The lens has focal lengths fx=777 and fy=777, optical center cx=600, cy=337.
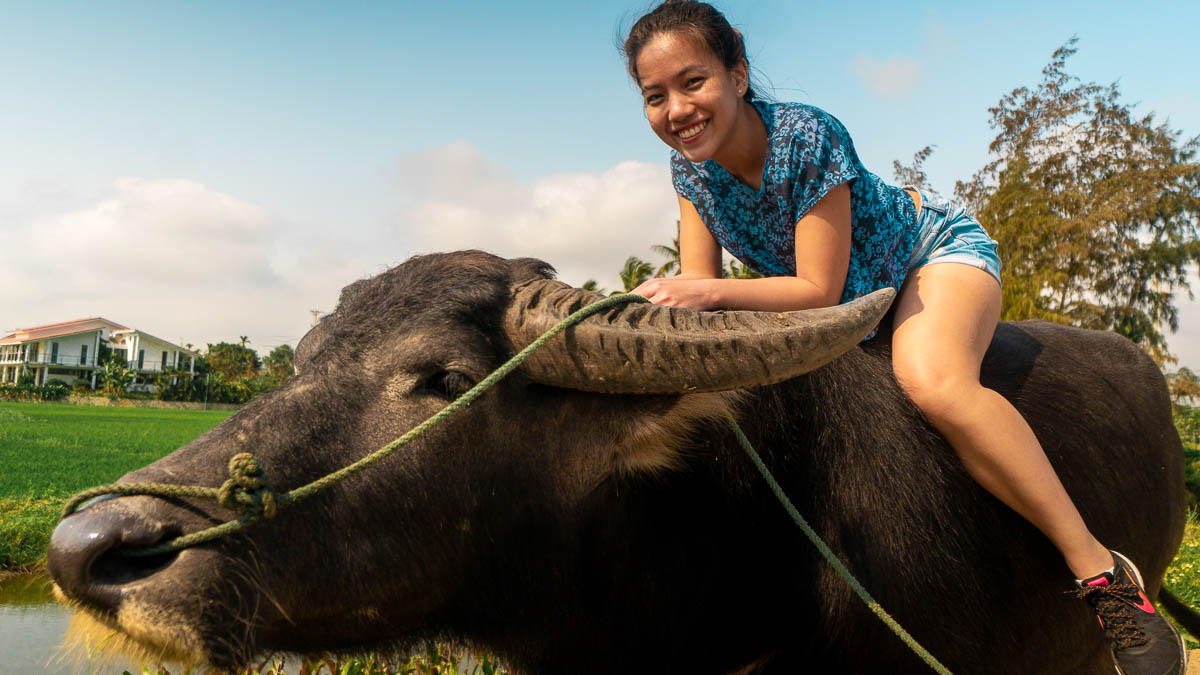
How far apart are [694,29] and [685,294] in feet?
2.78

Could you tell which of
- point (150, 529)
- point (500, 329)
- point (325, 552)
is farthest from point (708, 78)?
point (150, 529)

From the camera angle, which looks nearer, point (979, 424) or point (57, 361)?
point (979, 424)

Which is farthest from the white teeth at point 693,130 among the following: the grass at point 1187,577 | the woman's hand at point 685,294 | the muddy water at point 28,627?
the grass at point 1187,577

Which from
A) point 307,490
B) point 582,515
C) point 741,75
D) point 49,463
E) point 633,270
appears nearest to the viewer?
point 307,490

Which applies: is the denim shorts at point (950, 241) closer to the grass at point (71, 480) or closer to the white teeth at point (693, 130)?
the white teeth at point (693, 130)

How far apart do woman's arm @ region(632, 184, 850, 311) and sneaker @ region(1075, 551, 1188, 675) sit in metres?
1.03

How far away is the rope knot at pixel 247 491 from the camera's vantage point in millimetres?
1538

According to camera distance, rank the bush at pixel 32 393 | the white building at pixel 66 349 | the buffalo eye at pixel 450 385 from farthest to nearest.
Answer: the white building at pixel 66 349 → the bush at pixel 32 393 → the buffalo eye at pixel 450 385

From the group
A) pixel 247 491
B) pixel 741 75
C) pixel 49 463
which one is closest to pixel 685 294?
pixel 741 75

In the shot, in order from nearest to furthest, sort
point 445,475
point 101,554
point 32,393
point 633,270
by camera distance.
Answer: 1. point 101,554
2. point 445,475
3. point 633,270
4. point 32,393

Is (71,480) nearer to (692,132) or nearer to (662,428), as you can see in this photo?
(692,132)

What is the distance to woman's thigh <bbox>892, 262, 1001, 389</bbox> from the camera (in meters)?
2.08

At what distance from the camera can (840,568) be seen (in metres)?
1.87

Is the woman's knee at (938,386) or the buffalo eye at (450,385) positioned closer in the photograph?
the buffalo eye at (450,385)
